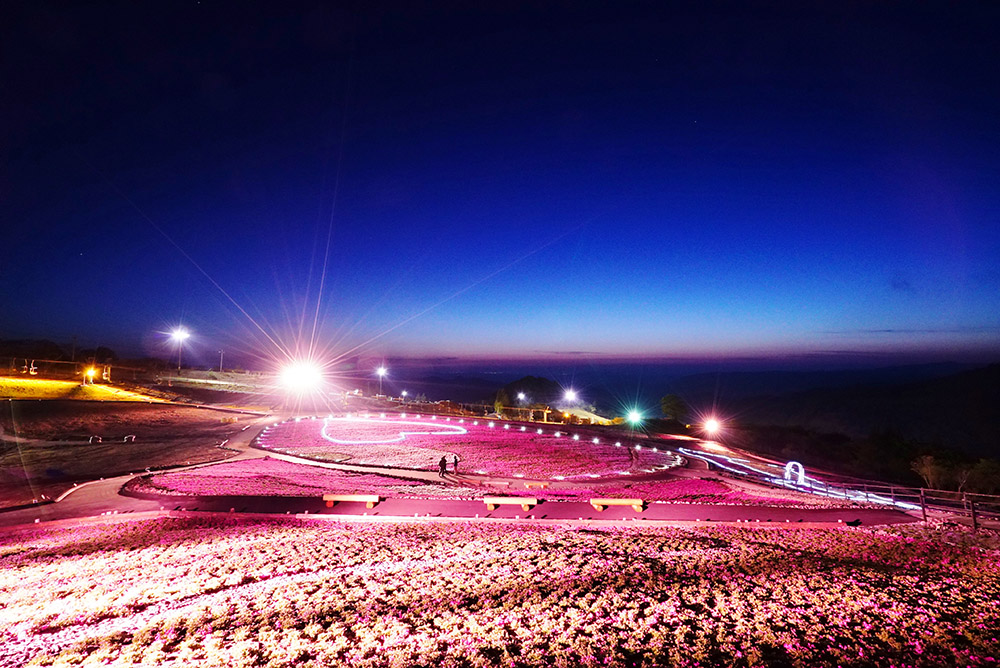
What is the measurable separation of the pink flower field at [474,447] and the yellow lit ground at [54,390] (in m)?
19.6

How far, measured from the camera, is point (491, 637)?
6.64m

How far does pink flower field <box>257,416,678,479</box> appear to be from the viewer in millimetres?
21766

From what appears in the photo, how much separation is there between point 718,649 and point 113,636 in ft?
28.7

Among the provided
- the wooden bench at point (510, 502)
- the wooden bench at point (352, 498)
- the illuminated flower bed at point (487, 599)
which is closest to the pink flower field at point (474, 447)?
the wooden bench at point (510, 502)

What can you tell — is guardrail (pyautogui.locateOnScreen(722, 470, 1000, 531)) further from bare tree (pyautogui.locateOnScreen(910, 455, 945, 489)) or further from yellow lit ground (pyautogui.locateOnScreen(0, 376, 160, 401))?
yellow lit ground (pyautogui.locateOnScreen(0, 376, 160, 401))

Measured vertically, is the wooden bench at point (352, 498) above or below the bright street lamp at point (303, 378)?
below

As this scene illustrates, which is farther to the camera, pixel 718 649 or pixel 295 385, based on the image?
pixel 295 385

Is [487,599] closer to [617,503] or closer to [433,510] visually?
[433,510]

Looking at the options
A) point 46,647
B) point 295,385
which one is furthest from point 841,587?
point 295,385

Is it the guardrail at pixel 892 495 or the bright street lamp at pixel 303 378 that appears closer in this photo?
the guardrail at pixel 892 495

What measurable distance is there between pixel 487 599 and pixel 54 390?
47821 millimetres

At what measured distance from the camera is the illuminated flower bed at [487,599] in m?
6.32

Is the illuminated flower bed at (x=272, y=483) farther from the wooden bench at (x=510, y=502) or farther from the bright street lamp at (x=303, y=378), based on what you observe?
the bright street lamp at (x=303, y=378)

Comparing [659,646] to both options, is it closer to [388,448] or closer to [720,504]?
[720,504]
